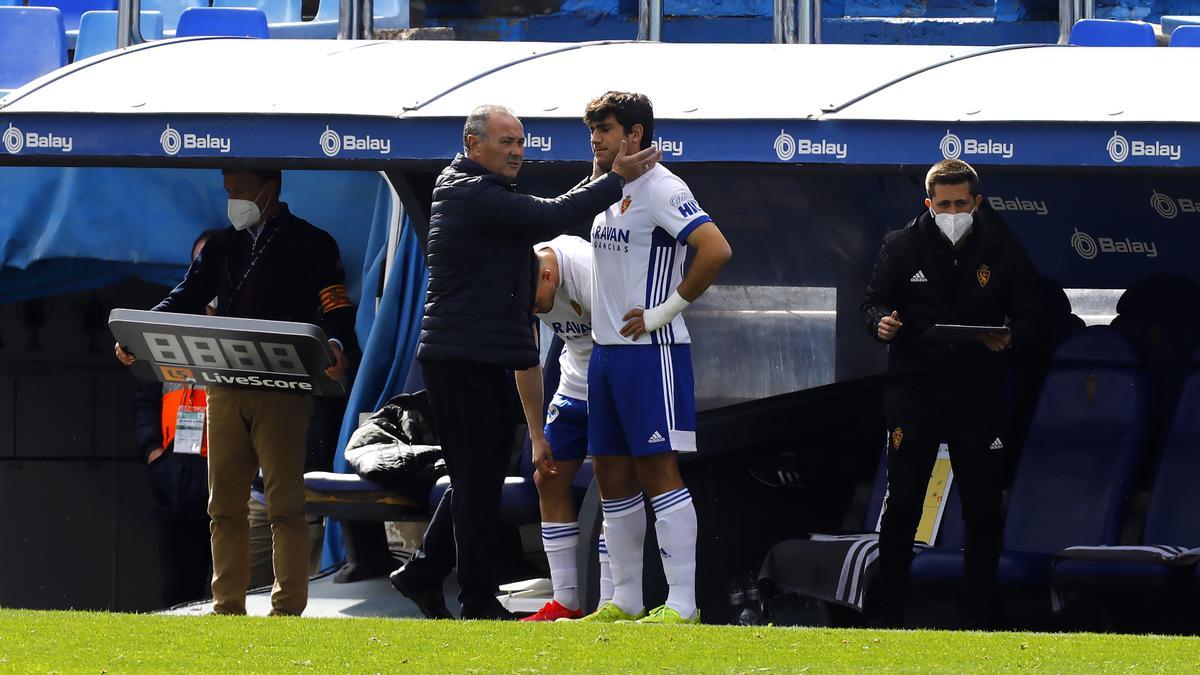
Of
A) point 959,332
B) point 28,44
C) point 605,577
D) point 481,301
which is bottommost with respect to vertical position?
point 605,577

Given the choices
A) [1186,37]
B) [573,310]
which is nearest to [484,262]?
[573,310]

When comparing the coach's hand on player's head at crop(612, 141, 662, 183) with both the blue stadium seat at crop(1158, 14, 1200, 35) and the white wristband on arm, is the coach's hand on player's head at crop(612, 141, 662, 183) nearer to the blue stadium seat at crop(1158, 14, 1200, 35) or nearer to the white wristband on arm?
the white wristband on arm

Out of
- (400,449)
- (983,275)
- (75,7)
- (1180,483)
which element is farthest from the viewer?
(75,7)

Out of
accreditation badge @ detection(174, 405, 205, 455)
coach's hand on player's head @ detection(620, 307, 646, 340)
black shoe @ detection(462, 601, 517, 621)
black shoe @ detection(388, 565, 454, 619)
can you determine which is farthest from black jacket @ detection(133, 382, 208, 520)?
coach's hand on player's head @ detection(620, 307, 646, 340)

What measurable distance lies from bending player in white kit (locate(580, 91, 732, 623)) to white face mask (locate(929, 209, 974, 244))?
38.7 inches

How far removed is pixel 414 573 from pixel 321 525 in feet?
9.69

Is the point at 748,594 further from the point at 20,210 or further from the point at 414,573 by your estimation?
the point at 20,210

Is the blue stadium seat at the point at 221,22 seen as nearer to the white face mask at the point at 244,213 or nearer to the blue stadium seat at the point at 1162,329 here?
the white face mask at the point at 244,213

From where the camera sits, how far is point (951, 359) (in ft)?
22.7

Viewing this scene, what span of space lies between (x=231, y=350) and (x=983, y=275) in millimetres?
2527

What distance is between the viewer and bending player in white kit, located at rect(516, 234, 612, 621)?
279 inches

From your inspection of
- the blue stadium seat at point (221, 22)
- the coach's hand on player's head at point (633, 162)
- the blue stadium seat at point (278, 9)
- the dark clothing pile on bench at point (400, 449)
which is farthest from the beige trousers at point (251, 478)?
the blue stadium seat at point (278, 9)

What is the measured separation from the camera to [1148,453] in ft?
27.2

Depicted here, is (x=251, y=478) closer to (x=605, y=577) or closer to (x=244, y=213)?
(x=244, y=213)
